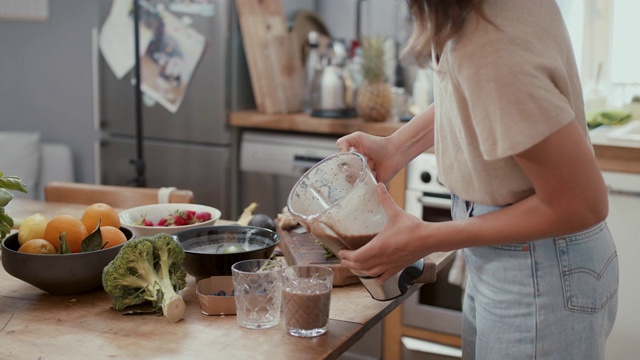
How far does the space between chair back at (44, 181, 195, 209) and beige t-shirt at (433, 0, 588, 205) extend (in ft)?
3.86

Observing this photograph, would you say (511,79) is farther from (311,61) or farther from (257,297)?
(311,61)

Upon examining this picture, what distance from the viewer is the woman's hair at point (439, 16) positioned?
3.45ft

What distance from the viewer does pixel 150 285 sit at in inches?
51.3

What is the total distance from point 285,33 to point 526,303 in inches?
93.5

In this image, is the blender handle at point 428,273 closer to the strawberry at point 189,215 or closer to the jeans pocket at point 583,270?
the jeans pocket at point 583,270

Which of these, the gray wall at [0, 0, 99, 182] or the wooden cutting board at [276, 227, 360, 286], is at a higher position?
the gray wall at [0, 0, 99, 182]

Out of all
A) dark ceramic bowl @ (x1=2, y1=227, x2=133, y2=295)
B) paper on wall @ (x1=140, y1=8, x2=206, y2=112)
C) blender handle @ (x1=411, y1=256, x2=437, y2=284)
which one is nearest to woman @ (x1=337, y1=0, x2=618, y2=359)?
blender handle @ (x1=411, y1=256, x2=437, y2=284)

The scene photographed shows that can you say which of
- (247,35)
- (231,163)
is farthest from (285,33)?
(231,163)

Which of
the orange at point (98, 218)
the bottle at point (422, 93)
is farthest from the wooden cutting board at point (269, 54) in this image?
the orange at point (98, 218)

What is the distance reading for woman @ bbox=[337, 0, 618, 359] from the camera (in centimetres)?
102

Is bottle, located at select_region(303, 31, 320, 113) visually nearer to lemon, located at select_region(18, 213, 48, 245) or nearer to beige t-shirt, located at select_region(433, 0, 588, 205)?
lemon, located at select_region(18, 213, 48, 245)

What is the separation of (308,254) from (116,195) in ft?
3.15

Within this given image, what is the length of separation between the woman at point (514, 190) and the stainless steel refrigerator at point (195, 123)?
2.11m

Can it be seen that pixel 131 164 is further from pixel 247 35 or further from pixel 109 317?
pixel 109 317
